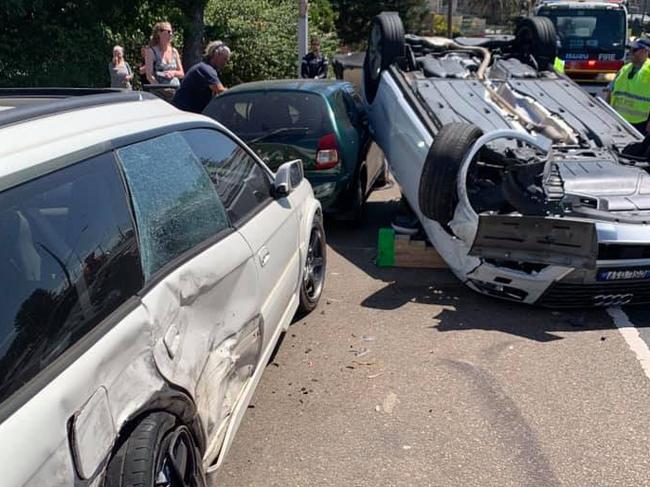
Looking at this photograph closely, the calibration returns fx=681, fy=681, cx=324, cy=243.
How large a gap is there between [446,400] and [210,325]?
1650 mm

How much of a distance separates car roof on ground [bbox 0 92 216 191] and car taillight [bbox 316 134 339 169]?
3653mm

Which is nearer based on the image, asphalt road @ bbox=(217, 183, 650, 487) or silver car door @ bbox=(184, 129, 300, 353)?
asphalt road @ bbox=(217, 183, 650, 487)

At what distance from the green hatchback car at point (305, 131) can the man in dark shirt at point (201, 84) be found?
739 mm

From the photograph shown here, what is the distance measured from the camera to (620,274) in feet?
15.2

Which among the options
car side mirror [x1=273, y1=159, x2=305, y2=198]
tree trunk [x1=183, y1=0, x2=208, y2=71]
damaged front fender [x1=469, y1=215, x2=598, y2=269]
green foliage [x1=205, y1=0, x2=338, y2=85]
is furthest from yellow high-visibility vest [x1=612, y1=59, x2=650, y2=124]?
green foliage [x1=205, y1=0, x2=338, y2=85]

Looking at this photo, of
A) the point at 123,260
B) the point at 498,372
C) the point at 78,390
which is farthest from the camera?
the point at 498,372

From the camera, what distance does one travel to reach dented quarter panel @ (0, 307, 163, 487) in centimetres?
160

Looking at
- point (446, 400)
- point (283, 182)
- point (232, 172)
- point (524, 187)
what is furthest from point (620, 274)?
point (232, 172)

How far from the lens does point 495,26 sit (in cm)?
5297

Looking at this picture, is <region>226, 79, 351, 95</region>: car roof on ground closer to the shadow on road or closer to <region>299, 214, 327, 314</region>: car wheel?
the shadow on road

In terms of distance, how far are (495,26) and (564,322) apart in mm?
52513

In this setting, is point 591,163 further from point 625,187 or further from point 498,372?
point 498,372

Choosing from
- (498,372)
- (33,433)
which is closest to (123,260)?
(33,433)

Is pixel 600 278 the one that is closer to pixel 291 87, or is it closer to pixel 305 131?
pixel 305 131
